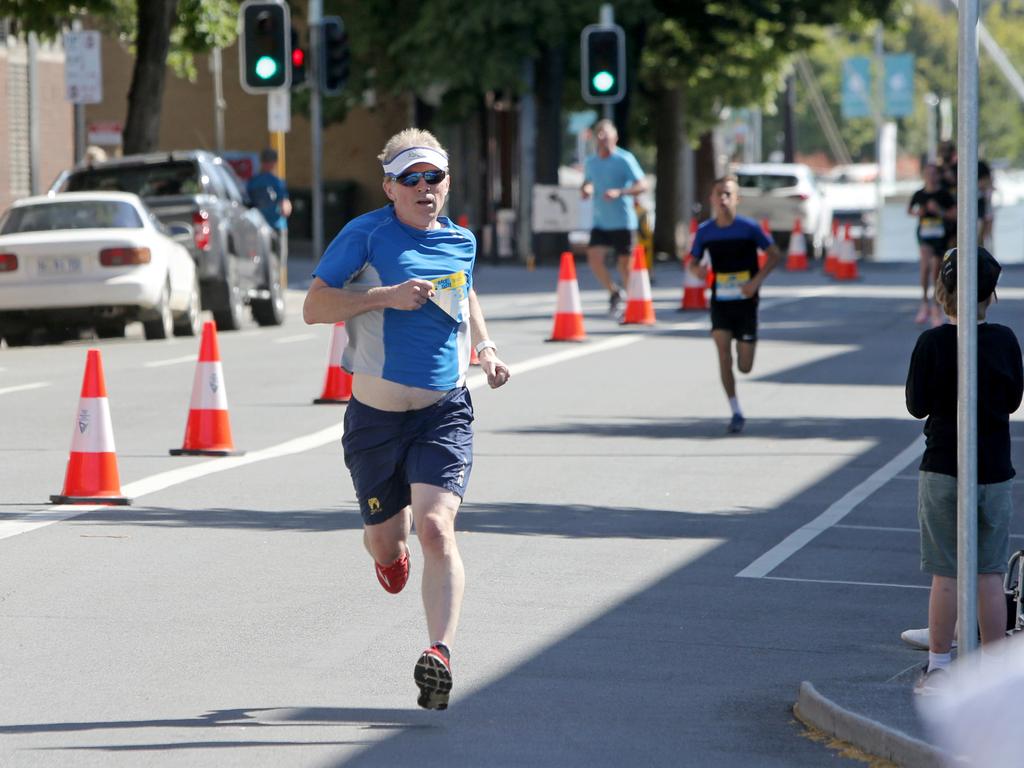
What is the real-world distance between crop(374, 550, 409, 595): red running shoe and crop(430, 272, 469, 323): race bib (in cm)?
→ 81

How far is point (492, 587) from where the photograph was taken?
8.89 m

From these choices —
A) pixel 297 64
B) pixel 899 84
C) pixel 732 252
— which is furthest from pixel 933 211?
pixel 899 84

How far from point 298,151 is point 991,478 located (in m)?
44.7

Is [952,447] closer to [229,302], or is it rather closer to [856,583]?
[856,583]

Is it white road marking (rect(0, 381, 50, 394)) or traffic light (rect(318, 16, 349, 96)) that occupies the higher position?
traffic light (rect(318, 16, 349, 96))

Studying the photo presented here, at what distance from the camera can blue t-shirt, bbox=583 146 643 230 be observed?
2408 cm

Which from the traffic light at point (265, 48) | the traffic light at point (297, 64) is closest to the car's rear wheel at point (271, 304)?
the traffic light at point (265, 48)

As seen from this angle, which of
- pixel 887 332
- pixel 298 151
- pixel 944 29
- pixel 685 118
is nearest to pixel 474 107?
pixel 685 118

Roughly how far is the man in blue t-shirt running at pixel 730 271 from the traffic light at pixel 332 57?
15.3 meters

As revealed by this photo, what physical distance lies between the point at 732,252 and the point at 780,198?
27.8 metres

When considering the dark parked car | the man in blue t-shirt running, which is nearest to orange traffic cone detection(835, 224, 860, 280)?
the dark parked car

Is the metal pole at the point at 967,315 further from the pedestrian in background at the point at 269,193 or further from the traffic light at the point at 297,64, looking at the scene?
the traffic light at the point at 297,64

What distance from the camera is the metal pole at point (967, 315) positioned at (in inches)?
235

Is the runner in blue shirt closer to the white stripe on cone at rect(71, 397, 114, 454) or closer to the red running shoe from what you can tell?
the red running shoe
